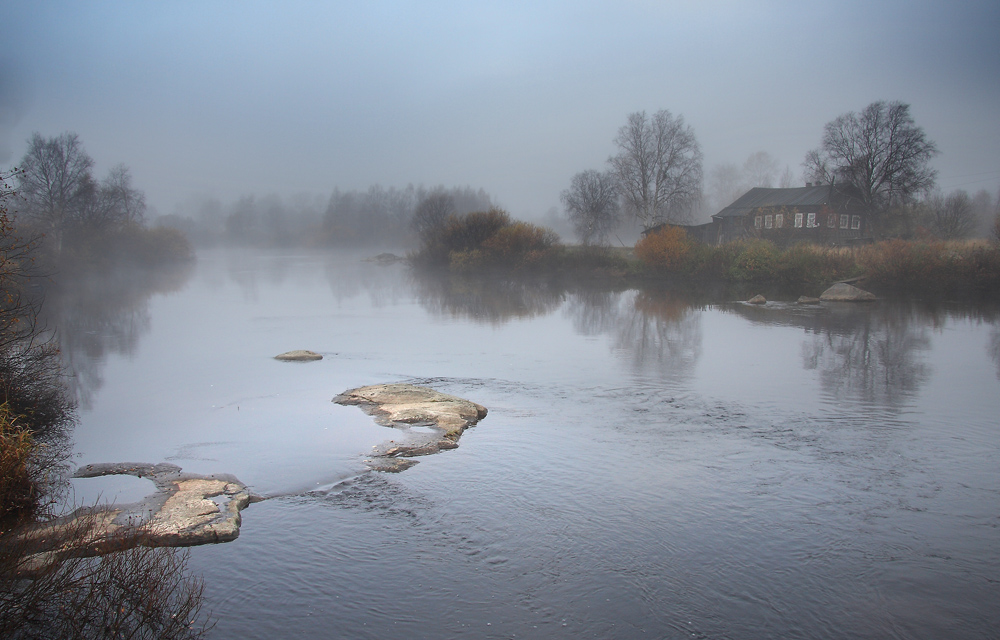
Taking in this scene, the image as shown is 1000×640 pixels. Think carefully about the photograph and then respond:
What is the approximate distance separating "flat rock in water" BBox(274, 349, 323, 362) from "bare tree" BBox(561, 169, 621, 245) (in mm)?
40533

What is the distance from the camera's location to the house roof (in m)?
48.7

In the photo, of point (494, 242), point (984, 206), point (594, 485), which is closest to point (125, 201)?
point (494, 242)

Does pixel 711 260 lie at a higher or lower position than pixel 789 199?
lower

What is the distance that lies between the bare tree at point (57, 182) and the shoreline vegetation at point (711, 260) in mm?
23611

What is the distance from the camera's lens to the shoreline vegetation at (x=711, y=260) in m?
29.4

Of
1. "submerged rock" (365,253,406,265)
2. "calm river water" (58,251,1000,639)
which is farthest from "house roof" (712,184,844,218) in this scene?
"calm river water" (58,251,1000,639)

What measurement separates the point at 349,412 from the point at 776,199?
168 ft

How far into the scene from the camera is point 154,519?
6.41 metres

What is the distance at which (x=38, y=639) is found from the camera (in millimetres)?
4461

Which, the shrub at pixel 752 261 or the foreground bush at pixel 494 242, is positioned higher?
the foreground bush at pixel 494 242

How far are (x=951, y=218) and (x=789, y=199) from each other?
11.3 meters

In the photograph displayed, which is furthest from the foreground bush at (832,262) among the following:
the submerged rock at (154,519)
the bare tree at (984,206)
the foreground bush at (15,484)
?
the bare tree at (984,206)

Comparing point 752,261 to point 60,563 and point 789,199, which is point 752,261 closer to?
point 789,199

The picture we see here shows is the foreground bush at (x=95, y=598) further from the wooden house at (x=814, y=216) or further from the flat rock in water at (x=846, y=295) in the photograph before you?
the wooden house at (x=814, y=216)
